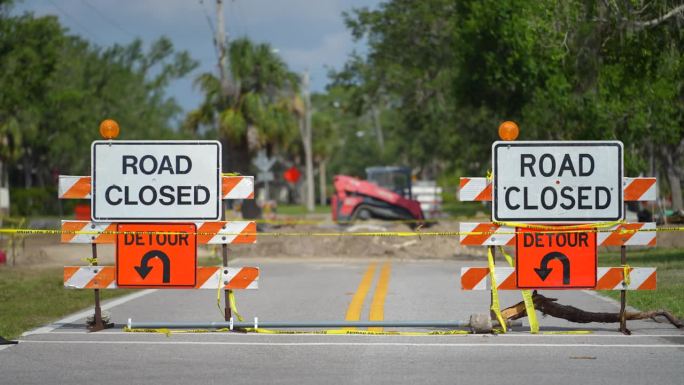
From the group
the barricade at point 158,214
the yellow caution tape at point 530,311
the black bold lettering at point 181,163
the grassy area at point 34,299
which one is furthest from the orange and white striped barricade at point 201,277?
the yellow caution tape at point 530,311

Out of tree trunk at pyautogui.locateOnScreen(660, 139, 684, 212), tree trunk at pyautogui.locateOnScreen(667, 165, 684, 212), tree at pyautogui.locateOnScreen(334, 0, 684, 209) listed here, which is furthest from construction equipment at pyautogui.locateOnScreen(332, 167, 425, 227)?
tree trunk at pyautogui.locateOnScreen(660, 139, 684, 212)

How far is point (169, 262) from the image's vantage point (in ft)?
36.0

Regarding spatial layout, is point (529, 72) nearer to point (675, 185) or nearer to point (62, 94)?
point (675, 185)

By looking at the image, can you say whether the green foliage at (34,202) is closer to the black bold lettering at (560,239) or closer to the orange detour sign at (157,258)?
the orange detour sign at (157,258)

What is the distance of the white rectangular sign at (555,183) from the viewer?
35.3 feet

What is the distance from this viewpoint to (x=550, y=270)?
10.7 metres

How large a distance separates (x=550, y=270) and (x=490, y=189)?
0.94 m

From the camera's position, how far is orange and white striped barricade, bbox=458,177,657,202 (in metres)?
10.8

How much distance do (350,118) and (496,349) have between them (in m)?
122

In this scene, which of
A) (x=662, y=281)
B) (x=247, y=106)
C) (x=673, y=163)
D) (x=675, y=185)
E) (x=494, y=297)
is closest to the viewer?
(x=494, y=297)

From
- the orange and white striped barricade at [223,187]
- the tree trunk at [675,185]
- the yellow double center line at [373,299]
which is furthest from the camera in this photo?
the tree trunk at [675,185]

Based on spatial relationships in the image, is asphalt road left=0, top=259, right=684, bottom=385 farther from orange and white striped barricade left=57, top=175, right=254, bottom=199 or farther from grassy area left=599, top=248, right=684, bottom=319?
orange and white striped barricade left=57, top=175, right=254, bottom=199

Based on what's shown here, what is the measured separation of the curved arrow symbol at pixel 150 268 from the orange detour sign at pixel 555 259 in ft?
10.7

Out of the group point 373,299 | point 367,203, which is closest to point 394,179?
point 367,203
